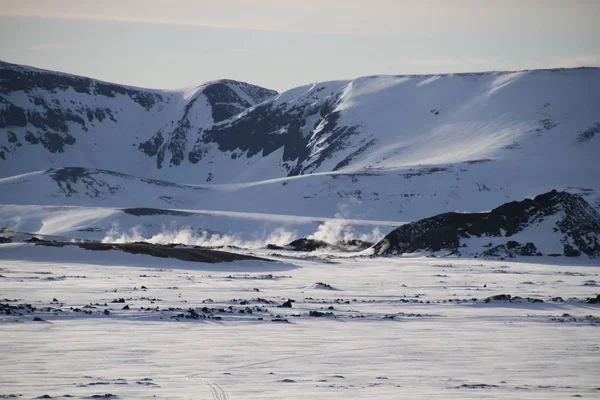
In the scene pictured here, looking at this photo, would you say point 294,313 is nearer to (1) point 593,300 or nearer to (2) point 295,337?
(2) point 295,337

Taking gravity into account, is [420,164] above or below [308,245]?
above

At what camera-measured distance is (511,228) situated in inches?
2813

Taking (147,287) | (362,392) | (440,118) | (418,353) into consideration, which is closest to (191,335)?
(418,353)

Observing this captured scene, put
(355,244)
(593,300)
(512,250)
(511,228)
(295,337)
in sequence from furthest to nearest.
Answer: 1. (355,244)
2. (511,228)
3. (512,250)
4. (593,300)
5. (295,337)

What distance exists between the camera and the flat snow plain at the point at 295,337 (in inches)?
773

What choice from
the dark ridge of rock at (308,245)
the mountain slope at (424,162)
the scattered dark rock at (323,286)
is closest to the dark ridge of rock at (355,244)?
the dark ridge of rock at (308,245)

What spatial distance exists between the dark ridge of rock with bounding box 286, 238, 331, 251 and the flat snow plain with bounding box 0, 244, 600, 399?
33413 millimetres

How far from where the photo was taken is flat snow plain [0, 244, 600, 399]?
1962cm

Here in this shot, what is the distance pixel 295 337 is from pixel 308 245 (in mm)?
58210

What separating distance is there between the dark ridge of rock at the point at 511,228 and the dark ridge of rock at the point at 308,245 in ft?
29.2

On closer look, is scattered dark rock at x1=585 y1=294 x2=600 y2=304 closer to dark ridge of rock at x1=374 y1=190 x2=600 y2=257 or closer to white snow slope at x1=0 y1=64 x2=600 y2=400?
white snow slope at x1=0 y1=64 x2=600 y2=400

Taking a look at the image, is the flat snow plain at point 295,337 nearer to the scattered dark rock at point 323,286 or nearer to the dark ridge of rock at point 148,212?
the scattered dark rock at point 323,286

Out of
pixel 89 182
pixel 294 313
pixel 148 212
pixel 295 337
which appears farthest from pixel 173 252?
pixel 89 182

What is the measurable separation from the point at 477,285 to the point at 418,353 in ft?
73.6
